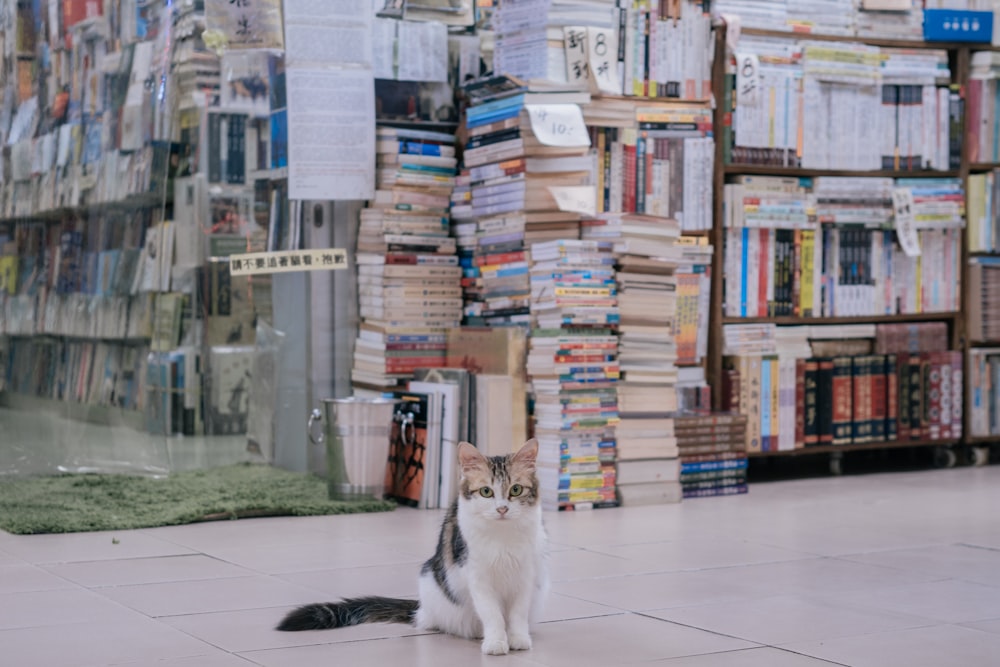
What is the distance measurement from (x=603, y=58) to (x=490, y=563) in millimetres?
3026

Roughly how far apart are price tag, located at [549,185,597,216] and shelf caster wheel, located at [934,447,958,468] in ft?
7.66

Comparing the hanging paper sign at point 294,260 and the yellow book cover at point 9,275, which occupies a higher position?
the hanging paper sign at point 294,260

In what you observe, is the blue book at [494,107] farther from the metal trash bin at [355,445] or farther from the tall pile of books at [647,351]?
the metal trash bin at [355,445]

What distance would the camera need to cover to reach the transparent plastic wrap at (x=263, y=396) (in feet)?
18.9

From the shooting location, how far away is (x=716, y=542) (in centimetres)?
439

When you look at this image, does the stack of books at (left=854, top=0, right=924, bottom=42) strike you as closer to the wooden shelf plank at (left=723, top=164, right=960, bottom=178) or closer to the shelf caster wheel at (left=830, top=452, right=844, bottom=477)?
the wooden shelf plank at (left=723, top=164, right=960, bottom=178)

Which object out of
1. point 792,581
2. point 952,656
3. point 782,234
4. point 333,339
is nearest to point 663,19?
point 782,234

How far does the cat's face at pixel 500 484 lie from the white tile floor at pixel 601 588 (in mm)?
299

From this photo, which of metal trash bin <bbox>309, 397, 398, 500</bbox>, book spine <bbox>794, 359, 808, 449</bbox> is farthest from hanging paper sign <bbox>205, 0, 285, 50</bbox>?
book spine <bbox>794, 359, 808, 449</bbox>

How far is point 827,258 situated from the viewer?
20.1 feet

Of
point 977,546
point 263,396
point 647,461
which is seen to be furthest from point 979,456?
point 263,396

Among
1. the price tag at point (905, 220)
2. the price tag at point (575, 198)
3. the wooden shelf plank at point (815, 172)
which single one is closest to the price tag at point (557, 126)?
the price tag at point (575, 198)

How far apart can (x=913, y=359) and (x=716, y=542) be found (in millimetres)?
2264

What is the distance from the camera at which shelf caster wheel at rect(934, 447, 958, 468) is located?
6.48 m
